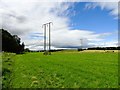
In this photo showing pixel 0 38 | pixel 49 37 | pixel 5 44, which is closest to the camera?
pixel 49 37

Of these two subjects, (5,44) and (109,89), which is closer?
(109,89)

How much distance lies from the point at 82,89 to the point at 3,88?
4.56 m

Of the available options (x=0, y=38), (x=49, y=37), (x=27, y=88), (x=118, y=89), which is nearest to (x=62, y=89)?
(x=27, y=88)

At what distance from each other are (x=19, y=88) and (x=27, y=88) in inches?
18.5

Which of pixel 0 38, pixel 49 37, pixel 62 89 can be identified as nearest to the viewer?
pixel 62 89

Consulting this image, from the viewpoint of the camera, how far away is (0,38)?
144 m

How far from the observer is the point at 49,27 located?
135875mm

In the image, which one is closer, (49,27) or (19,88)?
(19,88)

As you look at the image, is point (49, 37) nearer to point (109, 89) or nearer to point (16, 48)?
point (16, 48)

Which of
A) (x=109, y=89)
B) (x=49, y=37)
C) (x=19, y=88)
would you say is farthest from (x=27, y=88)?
(x=49, y=37)

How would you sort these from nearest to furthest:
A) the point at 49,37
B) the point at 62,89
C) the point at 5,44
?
the point at 62,89, the point at 49,37, the point at 5,44

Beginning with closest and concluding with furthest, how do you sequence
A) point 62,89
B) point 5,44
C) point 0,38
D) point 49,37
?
point 62,89, point 49,37, point 0,38, point 5,44

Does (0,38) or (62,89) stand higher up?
(0,38)

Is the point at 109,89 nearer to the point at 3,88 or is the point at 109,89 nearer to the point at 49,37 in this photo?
the point at 3,88
